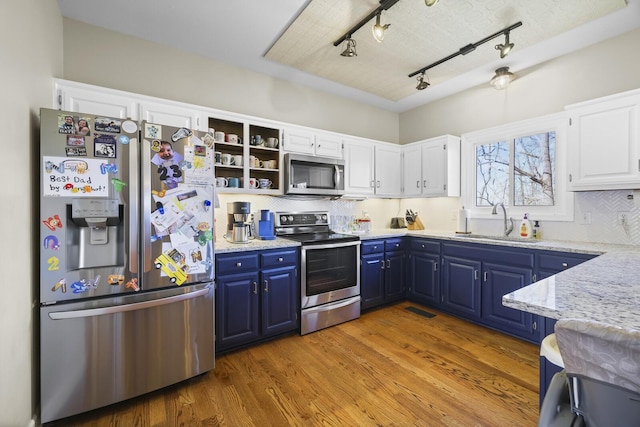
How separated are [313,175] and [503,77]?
2.43 m

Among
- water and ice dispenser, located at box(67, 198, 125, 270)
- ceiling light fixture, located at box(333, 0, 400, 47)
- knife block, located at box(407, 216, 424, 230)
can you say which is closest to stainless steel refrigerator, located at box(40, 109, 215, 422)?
water and ice dispenser, located at box(67, 198, 125, 270)

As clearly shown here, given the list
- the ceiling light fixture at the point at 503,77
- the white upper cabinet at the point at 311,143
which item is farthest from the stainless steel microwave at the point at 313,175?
the ceiling light fixture at the point at 503,77

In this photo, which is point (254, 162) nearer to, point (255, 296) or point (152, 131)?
point (152, 131)

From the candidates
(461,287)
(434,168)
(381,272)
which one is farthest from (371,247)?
(434,168)

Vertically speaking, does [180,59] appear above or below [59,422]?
above

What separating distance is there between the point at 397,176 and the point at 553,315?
3457 millimetres

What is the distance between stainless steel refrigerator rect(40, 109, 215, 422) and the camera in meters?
1.65

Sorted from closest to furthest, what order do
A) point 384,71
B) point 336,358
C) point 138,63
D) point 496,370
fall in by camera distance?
point 496,370 < point 336,358 < point 138,63 < point 384,71

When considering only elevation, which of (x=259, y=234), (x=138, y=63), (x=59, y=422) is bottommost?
(x=59, y=422)

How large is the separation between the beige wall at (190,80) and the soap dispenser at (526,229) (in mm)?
2432

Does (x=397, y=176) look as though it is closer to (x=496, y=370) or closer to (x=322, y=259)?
(x=322, y=259)

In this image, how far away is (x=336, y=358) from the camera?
2.44 metres

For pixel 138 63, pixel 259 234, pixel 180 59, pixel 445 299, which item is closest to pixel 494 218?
pixel 445 299

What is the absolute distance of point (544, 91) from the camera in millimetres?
3129
